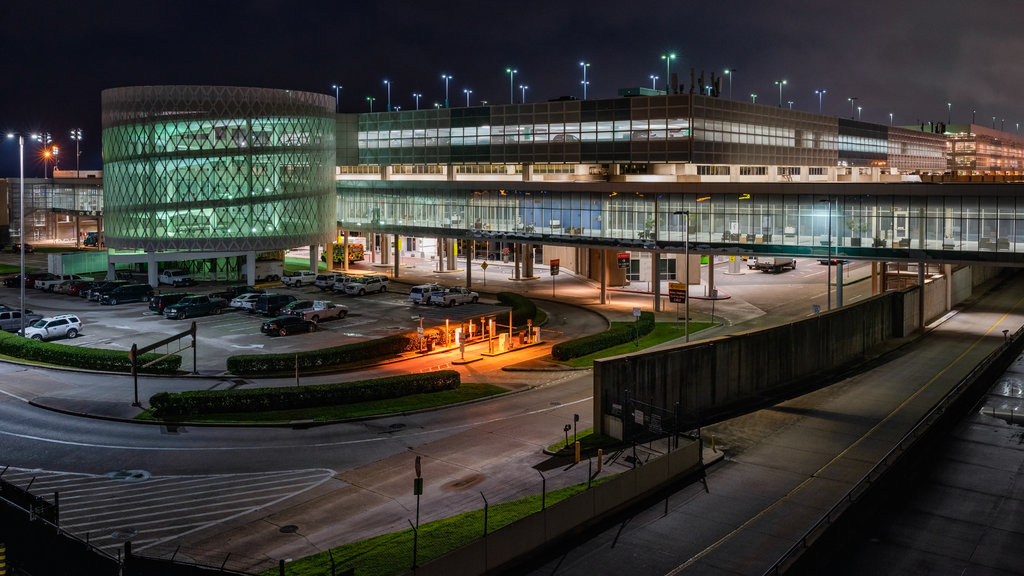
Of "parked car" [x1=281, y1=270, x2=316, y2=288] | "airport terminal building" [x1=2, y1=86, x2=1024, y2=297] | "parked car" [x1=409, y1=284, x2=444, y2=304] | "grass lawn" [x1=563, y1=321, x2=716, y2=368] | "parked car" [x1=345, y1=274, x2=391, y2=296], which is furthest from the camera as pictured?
"parked car" [x1=281, y1=270, x2=316, y2=288]

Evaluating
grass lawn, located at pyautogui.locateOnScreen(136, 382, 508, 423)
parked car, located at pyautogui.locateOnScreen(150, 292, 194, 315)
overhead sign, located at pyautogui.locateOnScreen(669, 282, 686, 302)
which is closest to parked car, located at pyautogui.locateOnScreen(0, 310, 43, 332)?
parked car, located at pyautogui.locateOnScreen(150, 292, 194, 315)

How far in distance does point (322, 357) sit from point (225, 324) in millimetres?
15822

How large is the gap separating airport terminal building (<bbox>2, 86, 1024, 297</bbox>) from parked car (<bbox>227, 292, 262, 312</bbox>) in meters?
16.6

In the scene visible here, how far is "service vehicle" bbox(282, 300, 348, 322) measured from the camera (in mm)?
57875

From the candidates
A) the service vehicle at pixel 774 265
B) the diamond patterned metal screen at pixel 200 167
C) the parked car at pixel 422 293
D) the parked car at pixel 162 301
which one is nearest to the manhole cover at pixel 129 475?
the parked car at pixel 162 301

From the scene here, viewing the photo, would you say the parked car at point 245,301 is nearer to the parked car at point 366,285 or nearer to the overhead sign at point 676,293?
the parked car at point 366,285

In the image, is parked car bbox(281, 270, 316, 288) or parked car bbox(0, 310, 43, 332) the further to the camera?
A: parked car bbox(281, 270, 316, 288)

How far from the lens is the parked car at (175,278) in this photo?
77.8 metres

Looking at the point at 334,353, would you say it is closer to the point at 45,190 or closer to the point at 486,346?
the point at 486,346

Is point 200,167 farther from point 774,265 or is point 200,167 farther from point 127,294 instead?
point 774,265

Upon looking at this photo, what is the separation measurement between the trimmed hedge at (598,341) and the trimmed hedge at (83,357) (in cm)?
1973

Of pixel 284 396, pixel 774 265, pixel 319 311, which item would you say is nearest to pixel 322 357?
pixel 284 396

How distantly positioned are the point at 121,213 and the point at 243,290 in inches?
831

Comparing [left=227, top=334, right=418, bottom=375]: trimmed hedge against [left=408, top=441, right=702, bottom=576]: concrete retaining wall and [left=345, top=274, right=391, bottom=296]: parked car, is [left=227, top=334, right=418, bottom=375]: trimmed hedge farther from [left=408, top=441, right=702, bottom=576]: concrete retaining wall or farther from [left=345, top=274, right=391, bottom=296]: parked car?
[left=345, top=274, right=391, bottom=296]: parked car
